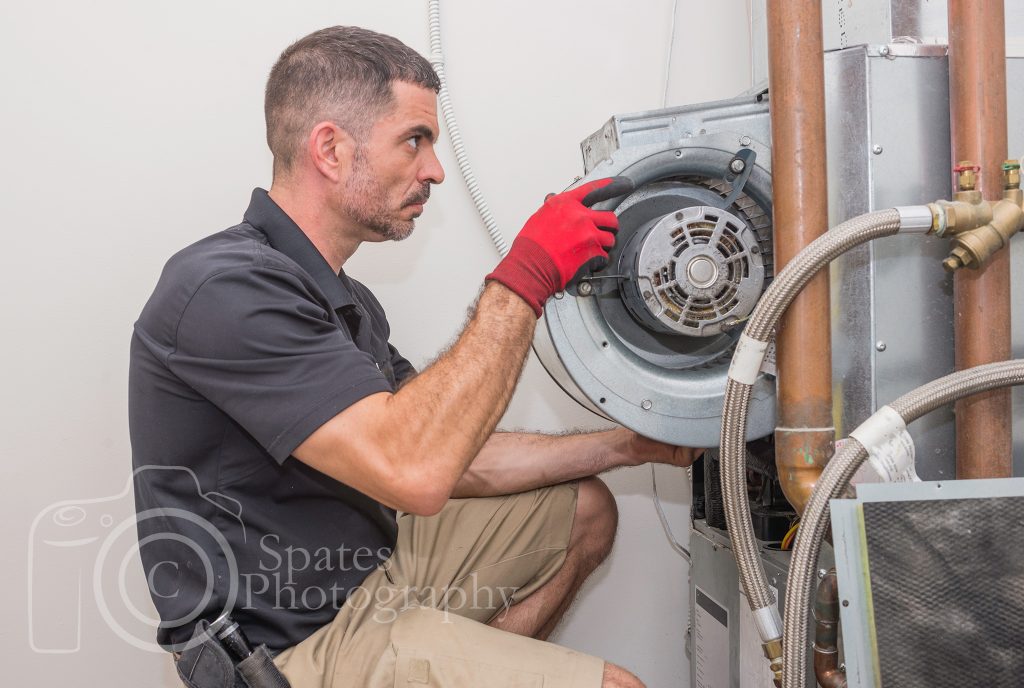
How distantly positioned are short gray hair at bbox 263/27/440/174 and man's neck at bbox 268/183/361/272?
35 millimetres

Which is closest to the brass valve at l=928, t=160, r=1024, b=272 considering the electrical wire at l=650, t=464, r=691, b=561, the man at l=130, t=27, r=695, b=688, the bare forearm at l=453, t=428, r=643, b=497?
the man at l=130, t=27, r=695, b=688

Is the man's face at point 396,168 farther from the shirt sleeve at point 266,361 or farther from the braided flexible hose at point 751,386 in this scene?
the braided flexible hose at point 751,386

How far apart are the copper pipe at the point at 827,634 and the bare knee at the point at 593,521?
1.53ft

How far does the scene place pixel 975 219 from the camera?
2.67ft

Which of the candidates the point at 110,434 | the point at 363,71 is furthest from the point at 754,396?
the point at 110,434

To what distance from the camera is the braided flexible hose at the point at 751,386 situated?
794mm

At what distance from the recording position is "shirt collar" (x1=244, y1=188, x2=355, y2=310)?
3.41 feet

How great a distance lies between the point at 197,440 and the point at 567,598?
25.1 inches

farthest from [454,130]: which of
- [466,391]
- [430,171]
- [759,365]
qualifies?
[759,365]

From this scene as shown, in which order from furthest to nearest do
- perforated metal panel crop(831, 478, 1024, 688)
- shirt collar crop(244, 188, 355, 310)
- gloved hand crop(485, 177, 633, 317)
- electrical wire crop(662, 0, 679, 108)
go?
1. electrical wire crop(662, 0, 679, 108)
2. shirt collar crop(244, 188, 355, 310)
3. gloved hand crop(485, 177, 633, 317)
4. perforated metal panel crop(831, 478, 1024, 688)

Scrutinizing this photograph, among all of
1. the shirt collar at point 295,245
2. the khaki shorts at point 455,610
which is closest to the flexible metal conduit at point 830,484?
the khaki shorts at point 455,610

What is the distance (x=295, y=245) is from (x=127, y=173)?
0.50 metres

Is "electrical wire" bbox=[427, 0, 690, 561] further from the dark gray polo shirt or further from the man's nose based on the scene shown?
the dark gray polo shirt

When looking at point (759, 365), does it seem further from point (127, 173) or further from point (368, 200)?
point (127, 173)
